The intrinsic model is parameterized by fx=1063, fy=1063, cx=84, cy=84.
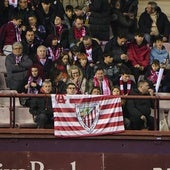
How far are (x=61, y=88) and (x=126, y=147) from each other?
159cm

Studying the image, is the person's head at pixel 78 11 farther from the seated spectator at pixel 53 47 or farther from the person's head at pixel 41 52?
the person's head at pixel 41 52

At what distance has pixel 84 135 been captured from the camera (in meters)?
18.6

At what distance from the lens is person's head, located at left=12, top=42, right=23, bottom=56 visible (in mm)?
19781

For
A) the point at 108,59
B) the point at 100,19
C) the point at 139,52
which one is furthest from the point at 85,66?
the point at 100,19

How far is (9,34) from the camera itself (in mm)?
21031

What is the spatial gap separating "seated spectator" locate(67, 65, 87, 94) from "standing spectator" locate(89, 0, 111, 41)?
8.10 feet

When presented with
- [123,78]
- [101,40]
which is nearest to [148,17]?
[101,40]

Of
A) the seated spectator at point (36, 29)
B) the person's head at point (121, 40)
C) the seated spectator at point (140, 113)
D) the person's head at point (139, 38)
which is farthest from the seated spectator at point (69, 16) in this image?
the seated spectator at point (140, 113)

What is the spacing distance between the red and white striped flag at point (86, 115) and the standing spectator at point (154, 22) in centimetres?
396

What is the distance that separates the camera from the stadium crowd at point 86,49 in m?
19.2

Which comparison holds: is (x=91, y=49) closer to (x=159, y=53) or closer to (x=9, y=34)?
(x=159, y=53)

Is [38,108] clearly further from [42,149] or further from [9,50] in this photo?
[9,50]

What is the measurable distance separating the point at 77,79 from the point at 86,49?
1.48m

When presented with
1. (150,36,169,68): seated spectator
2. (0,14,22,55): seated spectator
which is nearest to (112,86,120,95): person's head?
(150,36,169,68): seated spectator
